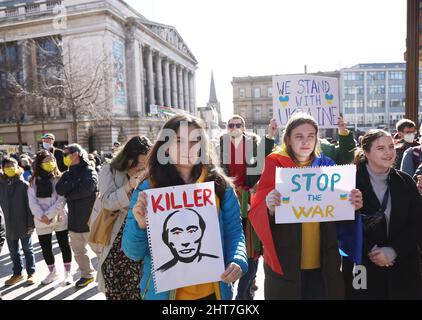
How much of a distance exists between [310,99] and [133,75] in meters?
39.1

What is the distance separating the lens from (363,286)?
2580 mm

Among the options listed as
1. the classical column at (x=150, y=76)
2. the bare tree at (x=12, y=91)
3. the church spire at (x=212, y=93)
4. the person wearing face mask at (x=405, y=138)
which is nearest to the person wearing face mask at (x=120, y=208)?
the person wearing face mask at (x=405, y=138)

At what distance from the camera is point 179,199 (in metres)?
2.01

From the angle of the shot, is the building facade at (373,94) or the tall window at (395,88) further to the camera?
the tall window at (395,88)

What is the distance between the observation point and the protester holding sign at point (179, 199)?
2.02 m

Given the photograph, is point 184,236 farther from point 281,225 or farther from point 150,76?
point 150,76

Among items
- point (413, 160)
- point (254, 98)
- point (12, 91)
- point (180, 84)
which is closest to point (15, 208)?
point (413, 160)

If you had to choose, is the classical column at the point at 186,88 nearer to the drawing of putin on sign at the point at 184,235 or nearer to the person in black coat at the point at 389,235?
the person in black coat at the point at 389,235

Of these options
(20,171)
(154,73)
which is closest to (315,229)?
(20,171)

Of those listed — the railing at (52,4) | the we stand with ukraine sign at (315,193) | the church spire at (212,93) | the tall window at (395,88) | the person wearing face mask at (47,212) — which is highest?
the railing at (52,4)

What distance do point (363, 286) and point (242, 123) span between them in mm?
2276

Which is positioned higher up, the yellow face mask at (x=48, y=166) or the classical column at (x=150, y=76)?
the classical column at (x=150, y=76)

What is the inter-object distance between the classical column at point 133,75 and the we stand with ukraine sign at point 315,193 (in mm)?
39258

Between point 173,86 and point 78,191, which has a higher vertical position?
point 173,86
